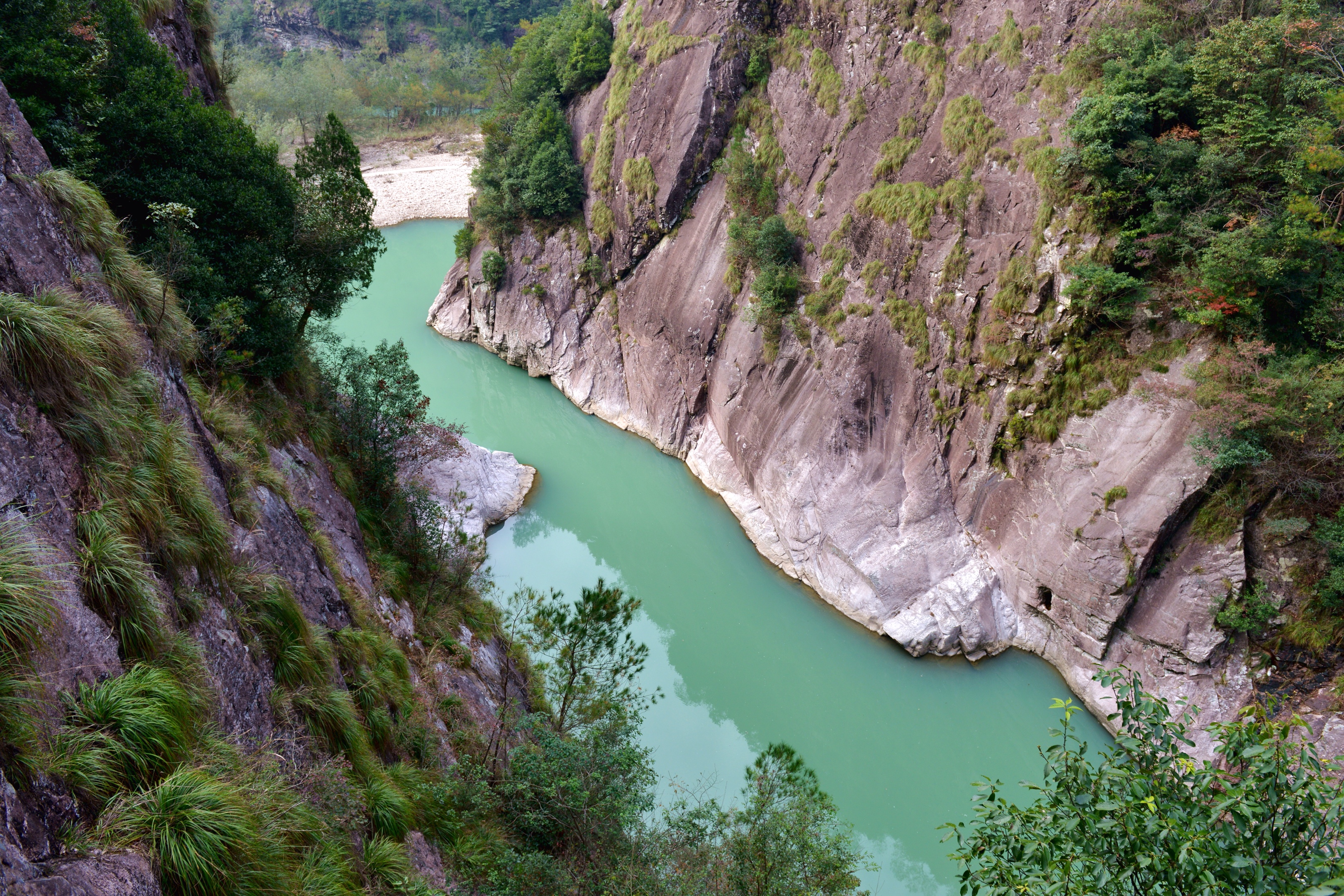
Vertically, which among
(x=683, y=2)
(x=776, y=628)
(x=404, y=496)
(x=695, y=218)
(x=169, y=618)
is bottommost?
(x=776, y=628)

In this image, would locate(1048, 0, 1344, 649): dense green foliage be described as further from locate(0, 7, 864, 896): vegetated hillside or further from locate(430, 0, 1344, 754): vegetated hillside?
locate(0, 7, 864, 896): vegetated hillside

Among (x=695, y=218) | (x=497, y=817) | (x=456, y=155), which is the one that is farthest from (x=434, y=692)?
(x=456, y=155)

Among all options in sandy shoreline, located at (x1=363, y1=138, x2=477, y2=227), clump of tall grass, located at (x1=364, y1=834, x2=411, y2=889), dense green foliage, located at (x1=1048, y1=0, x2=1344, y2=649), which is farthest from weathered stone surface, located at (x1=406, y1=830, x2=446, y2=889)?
sandy shoreline, located at (x1=363, y1=138, x2=477, y2=227)

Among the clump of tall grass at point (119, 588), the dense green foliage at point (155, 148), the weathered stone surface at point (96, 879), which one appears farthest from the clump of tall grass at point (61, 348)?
the dense green foliage at point (155, 148)

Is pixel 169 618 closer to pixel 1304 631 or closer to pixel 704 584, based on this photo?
pixel 704 584

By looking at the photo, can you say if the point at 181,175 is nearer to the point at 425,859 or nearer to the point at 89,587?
the point at 89,587
